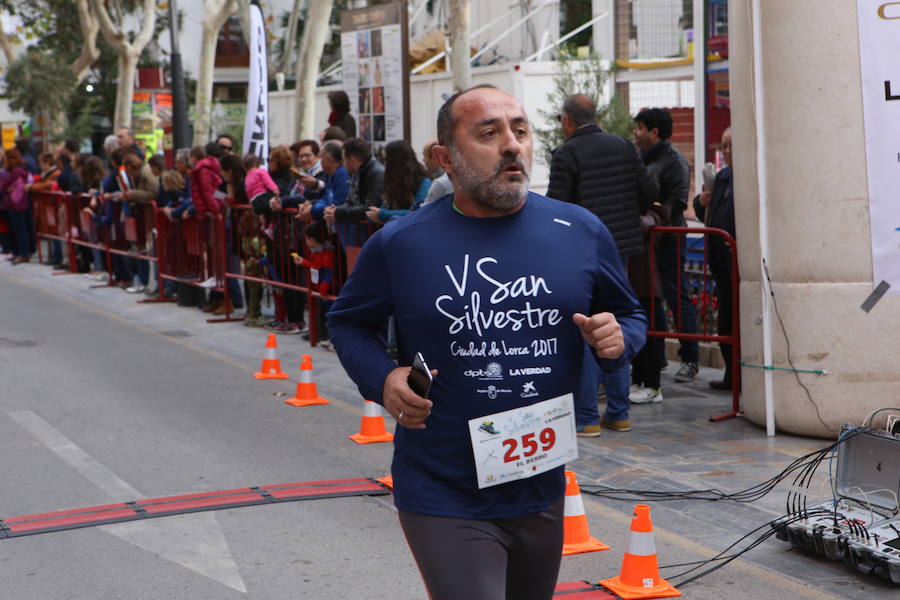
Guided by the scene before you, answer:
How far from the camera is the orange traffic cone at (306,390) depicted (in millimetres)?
9414

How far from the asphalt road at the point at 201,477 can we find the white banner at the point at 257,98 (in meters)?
3.71

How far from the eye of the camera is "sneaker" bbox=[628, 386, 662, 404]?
912cm

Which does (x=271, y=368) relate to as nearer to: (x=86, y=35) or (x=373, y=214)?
(x=373, y=214)

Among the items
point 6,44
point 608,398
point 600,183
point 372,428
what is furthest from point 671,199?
point 6,44

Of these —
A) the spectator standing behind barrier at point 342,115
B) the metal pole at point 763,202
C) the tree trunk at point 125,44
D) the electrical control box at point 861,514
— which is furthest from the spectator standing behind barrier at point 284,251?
the tree trunk at point 125,44

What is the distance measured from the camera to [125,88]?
32406mm

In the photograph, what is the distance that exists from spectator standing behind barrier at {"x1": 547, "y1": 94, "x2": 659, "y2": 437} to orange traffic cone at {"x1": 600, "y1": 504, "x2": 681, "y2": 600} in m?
2.91

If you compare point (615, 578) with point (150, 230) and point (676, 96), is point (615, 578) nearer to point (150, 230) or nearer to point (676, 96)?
point (150, 230)

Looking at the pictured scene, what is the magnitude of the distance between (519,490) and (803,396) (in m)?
4.94

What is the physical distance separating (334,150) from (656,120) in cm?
342

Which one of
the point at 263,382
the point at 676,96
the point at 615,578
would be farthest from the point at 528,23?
the point at 615,578

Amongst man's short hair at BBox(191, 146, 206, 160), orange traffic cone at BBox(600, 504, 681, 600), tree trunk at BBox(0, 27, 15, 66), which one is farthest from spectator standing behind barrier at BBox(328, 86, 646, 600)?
tree trunk at BBox(0, 27, 15, 66)

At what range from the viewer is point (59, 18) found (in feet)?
148

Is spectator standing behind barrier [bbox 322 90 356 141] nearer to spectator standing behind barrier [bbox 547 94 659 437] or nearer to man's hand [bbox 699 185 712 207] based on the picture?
man's hand [bbox 699 185 712 207]
